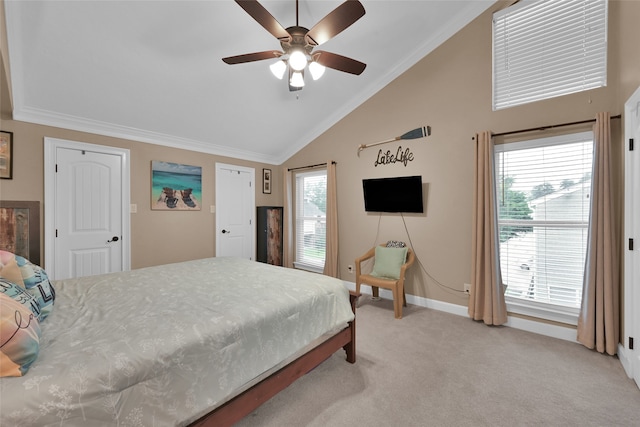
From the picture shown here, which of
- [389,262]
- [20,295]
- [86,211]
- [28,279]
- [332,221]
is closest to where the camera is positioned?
[20,295]

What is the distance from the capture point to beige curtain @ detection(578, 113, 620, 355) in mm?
2320

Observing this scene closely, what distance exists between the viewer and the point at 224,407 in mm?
1367

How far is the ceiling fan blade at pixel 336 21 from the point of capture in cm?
171

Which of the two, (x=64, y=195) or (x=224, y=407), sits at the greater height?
(x=64, y=195)

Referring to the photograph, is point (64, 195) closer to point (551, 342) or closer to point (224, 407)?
point (224, 407)

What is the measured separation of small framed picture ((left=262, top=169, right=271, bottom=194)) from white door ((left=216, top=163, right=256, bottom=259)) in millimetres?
242

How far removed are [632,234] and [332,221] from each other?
3235 mm

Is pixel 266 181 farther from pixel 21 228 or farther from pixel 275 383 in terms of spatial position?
pixel 275 383

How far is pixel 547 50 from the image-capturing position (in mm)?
2824

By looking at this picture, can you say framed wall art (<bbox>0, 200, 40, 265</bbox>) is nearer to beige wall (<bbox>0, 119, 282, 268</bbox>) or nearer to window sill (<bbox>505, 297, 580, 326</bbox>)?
beige wall (<bbox>0, 119, 282, 268</bbox>)

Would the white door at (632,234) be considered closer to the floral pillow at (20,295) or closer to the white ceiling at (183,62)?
the white ceiling at (183,62)

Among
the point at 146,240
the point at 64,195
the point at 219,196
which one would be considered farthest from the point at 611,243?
the point at 64,195

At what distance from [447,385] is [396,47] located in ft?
12.0

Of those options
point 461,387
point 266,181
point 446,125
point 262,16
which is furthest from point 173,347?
point 266,181
